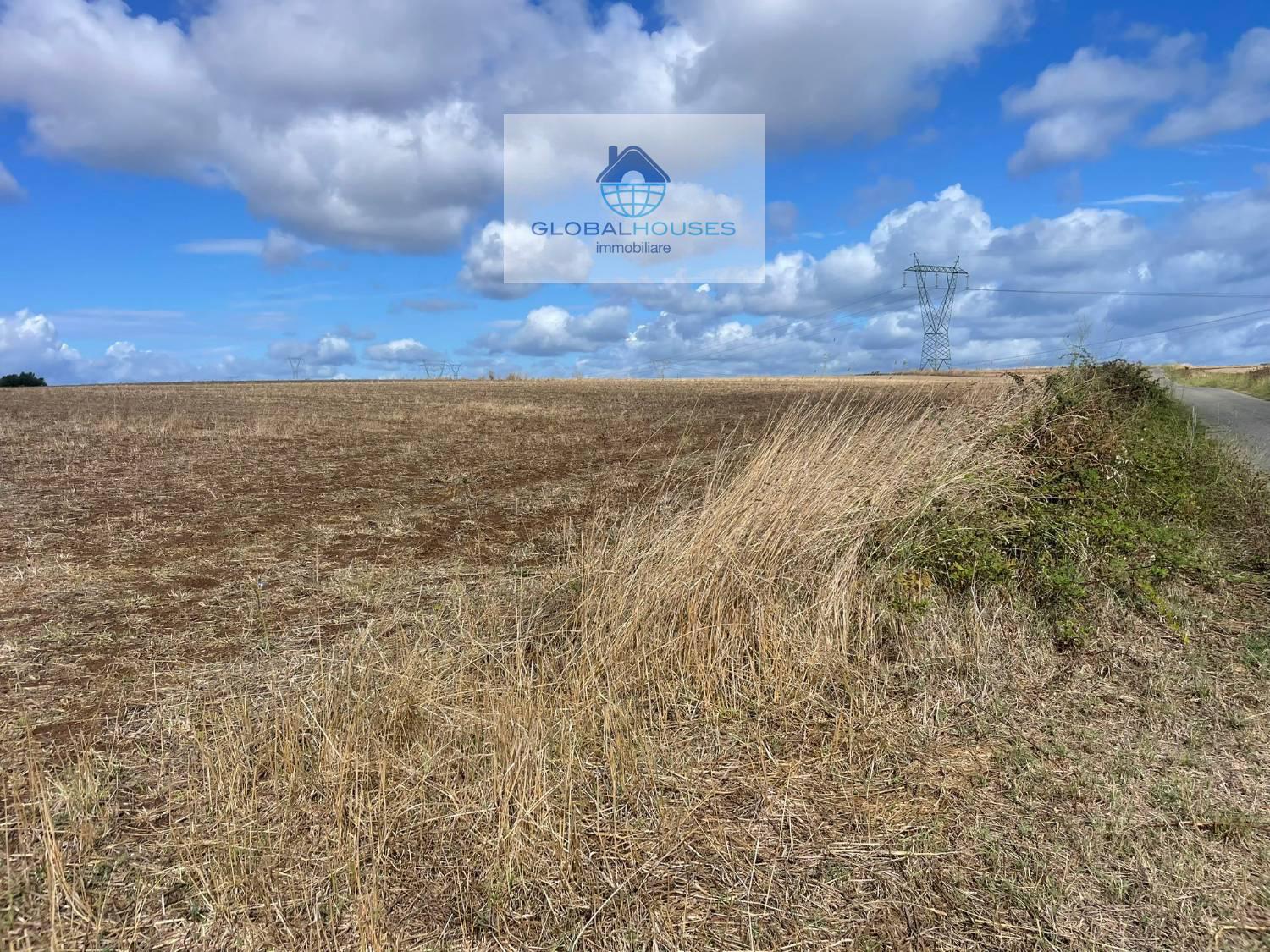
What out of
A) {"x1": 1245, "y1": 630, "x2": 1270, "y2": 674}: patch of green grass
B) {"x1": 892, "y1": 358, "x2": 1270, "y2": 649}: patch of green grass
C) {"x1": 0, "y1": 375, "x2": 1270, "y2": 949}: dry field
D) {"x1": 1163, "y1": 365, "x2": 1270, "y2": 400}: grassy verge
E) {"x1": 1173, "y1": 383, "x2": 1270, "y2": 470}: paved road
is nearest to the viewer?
{"x1": 0, "y1": 375, "x2": 1270, "y2": 949}: dry field

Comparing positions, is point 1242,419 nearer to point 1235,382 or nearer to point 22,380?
point 1235,382

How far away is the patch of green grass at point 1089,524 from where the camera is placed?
5.25 m

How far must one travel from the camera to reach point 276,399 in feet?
92.8

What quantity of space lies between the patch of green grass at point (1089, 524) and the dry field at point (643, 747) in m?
0.22

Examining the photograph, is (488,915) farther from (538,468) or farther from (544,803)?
(538,468)

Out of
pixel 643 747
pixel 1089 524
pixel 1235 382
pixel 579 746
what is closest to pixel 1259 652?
pixel 1089 524

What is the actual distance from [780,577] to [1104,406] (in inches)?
221

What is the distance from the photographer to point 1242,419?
18.5m

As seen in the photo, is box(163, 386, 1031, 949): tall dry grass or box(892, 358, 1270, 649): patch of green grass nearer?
box(163, 386, 1031, 949): tall dry grass

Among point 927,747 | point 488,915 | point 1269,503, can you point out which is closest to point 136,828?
point 488,915

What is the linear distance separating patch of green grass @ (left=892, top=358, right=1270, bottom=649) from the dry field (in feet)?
0.72

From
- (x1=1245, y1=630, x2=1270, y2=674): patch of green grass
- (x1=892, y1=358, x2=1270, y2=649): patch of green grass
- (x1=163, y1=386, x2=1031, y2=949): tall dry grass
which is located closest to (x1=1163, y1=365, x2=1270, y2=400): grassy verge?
(x1=892, y1=358, x2=1270, y2=649): patch of green grass

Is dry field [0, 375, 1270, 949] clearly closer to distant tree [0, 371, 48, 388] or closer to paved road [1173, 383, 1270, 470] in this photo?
paved road [1173, 383, 1270, 470]

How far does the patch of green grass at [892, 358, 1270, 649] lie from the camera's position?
207 inches
